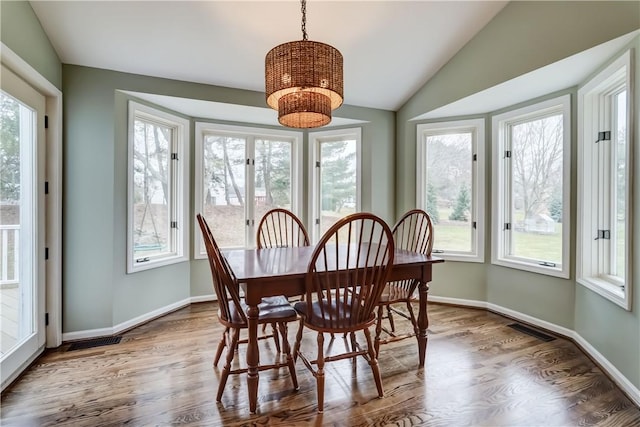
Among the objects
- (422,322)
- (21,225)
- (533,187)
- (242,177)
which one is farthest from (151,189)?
(533,187)

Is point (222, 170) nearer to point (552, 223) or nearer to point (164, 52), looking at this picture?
point (164, 52)

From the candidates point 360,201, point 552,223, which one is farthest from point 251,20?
point 552,223

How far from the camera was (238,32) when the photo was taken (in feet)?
8.33

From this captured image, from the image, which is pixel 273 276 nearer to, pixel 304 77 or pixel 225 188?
pixel 304 77

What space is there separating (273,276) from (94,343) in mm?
1906

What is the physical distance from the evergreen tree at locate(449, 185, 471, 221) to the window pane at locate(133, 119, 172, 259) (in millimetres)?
3158

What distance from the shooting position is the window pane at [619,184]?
7.20 feet

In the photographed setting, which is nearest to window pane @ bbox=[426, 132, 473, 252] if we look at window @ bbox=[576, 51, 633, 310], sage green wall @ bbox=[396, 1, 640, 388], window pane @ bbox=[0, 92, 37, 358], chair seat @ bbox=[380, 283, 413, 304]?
sage green wall @ bbox=[396, 1, 640, 388]

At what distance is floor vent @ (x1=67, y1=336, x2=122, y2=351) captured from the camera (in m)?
2.46

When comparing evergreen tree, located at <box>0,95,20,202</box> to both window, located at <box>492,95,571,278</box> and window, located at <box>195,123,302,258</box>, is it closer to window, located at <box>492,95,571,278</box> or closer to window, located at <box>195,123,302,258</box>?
window, located at <box>195,123,302,258</box>

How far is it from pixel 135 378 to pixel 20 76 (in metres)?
2.08

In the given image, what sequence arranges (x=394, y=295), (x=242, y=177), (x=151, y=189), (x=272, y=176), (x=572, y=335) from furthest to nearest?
(x=272, y=176)
(x=242, y=177)
(x=151, y=189)
(x=572, y=335)
(x=394, y=295)

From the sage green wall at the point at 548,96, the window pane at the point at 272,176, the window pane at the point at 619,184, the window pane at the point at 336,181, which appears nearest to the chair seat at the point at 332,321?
the sage green wall at the point at 548,96

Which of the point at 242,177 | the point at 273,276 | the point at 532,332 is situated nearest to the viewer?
the point at 273,276
